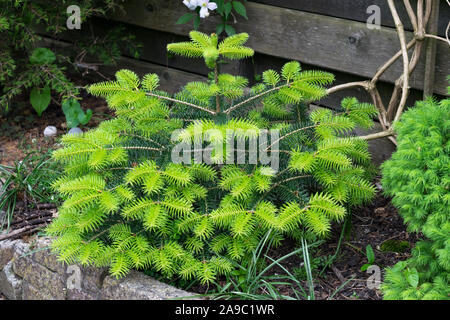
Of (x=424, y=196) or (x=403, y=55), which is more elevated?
(x=403, y=55)

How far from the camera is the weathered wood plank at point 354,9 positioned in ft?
9.61

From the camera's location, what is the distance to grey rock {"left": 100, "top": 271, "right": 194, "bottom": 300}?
2.36 metres

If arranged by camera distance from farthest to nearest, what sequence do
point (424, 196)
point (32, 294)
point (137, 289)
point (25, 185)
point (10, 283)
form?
point (25, 185), point (10, 283), point (32, 294), point (137, 289), point (424, 196)

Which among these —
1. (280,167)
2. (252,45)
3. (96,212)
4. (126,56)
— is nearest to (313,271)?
(280,167)

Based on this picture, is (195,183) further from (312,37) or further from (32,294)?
(312,37)

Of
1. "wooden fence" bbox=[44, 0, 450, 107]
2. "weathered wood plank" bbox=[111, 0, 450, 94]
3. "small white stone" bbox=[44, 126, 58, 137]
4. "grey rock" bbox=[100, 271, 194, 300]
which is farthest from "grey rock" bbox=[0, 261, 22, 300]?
"weathered wood plank" bbox=[111, 0, 450, 94]

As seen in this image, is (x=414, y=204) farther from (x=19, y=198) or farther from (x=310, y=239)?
(x=19, y=198)

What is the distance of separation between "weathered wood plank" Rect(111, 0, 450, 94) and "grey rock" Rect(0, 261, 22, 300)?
1.93 metres

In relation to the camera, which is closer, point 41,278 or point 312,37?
point 41,278

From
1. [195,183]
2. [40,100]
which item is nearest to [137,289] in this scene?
[195,183]

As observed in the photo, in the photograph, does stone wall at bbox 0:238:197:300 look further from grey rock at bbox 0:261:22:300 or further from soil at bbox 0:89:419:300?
soil at bbox 0:89:419:300

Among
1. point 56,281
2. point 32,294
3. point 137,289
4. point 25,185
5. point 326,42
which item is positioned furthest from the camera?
point 326,42

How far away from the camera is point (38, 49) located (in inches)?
153

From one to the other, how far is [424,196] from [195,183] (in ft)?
3.21
